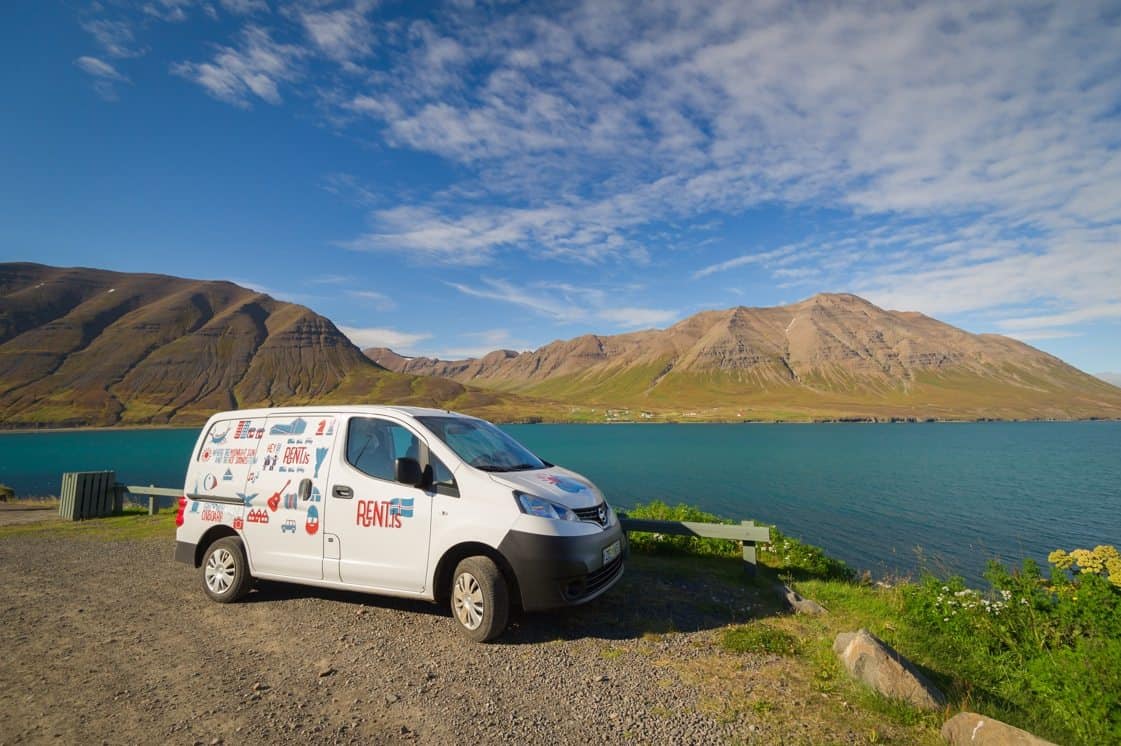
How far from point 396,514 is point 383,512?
Answer: 201 millimetres

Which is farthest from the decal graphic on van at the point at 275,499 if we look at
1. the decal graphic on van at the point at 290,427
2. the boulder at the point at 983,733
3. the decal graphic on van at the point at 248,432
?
the boulder at the point at 983,733

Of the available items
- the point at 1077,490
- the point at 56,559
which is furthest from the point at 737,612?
the point at 1077,490

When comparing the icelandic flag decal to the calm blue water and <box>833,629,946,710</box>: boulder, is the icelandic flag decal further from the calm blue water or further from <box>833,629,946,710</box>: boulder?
the calm blue water

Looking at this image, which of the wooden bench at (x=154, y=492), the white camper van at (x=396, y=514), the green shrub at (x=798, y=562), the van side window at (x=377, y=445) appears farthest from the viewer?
the wooden bench at (x=154, y=492)

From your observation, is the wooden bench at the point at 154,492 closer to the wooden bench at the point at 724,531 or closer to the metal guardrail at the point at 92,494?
the metal guardrail at the point at 92,494

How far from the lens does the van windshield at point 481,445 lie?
6830mm

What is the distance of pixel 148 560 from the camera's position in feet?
34.5

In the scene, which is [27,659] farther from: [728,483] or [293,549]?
[728,483]

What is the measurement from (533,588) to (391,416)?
9.82ft

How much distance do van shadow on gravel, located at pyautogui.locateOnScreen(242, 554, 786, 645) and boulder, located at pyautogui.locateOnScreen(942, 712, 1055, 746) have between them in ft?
9.39

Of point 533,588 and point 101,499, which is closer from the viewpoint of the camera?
point 533,588

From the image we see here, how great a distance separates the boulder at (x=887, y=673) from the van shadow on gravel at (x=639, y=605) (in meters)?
1.89

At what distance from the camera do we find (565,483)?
6.84 meters

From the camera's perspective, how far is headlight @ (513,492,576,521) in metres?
6.01
